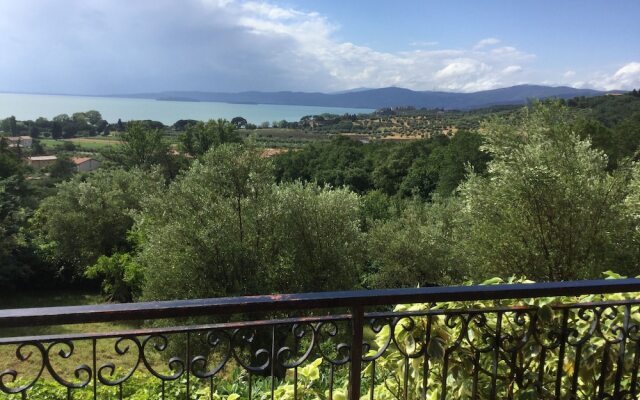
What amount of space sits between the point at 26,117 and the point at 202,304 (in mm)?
123167

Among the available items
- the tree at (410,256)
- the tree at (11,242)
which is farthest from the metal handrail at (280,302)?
the tree at (11,242)

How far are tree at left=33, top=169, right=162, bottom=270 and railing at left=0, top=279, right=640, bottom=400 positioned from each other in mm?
23326

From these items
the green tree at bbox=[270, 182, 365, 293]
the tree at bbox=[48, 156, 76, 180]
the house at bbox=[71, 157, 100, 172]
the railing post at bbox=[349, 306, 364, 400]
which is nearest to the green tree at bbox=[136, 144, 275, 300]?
the green tree at bbox=[270, 182, 365, 293]

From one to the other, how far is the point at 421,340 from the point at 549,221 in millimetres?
11389

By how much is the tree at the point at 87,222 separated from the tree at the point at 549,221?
17732mm

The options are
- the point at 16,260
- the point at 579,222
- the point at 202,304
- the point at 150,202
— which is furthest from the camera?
the point at 16,260

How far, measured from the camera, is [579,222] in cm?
1210

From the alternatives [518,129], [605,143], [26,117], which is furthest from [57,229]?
[26,117]

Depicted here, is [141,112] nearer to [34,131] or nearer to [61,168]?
[34,131]

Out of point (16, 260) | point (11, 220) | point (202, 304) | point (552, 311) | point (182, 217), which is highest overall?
point (202, 304)

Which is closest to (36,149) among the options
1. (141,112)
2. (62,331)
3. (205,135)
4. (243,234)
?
(205,135)

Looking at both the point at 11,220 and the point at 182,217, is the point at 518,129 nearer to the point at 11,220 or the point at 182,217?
the point at 182,217

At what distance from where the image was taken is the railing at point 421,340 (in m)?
1.73

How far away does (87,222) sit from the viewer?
25906mm
